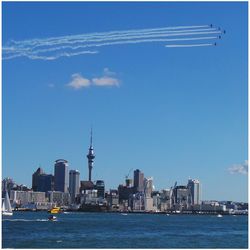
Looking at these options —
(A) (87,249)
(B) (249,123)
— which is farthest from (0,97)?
(A) (87,249)

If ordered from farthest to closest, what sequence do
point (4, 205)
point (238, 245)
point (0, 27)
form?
1. point (4, 205)
2. point (238, 245)
3. point (0, 27)

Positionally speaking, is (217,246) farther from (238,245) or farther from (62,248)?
(62,248)

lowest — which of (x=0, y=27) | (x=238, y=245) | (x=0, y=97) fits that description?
(x=238, y=245)

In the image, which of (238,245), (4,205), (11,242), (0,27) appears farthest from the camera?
(4,205)

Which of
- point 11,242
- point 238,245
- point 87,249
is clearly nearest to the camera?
point 87,249

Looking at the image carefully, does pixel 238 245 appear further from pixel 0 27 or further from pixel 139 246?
pixel 0 27

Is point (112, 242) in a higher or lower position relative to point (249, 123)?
lower

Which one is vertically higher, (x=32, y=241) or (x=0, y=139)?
(x=0, y=139)

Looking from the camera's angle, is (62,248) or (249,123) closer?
(249,123)

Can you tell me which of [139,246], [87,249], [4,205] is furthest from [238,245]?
[4,205]
